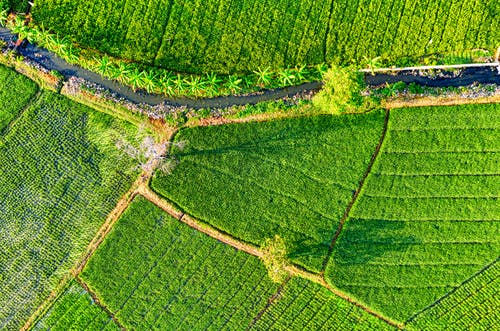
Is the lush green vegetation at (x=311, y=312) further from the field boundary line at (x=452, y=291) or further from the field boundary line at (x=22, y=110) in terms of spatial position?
the field boundary line at (x=22, y=110)

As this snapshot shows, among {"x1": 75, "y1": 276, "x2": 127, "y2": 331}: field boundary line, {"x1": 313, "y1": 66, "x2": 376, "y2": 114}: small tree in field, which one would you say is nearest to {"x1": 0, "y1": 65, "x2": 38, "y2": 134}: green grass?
{"x1": 75, "y1": 276, "x2": 127, "y2": 331}: field boundary line

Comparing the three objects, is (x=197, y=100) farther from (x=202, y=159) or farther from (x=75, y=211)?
(x=75, y=211)

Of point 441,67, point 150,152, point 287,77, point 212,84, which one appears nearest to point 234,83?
point 212,84

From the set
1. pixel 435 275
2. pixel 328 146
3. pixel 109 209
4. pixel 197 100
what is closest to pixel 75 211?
pixel 109 209

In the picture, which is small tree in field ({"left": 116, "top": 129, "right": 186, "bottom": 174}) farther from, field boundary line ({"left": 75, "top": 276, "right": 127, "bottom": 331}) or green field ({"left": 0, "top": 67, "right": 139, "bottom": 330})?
field boundary line ({"left": 75, "top": 276, "right": 127, "bottom": 331})

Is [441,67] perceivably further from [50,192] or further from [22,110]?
[22,110]

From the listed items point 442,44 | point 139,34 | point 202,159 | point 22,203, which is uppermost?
point 442,44
